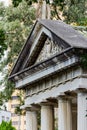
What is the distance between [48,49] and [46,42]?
1.83 ft

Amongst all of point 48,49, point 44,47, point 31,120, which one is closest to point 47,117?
point 31,120

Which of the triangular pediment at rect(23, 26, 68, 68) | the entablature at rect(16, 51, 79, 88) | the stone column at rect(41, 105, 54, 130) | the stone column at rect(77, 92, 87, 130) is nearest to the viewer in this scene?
the stone column at rect(77, 92, 87, 130)

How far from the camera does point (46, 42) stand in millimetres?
41969

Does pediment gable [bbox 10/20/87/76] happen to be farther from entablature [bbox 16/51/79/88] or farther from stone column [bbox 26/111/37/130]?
stone column [bbox 26/111/37/130]

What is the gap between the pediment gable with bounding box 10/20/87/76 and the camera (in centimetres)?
3828

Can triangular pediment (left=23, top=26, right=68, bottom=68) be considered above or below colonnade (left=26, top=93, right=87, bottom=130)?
above

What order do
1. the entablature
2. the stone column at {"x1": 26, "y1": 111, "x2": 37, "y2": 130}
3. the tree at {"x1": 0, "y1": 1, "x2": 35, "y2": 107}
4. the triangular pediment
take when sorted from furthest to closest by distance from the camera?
the tree at {"x1": 0, "y1": 1, "x2": 35, "y2": 107}
the stone column at {"x1": 26, "y1": 111, "x2": 37, "y2": 130}
the triangular pediment
the entablature

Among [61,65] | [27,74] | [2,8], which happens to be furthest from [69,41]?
[2,8]

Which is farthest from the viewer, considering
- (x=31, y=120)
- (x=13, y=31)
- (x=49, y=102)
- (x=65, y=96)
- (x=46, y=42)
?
(x=13, y=31)

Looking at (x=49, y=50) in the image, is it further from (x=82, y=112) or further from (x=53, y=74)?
(x=82, y=112)

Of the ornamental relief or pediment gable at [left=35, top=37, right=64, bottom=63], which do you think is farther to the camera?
the ornamental relief

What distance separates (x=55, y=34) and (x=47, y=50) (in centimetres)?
283

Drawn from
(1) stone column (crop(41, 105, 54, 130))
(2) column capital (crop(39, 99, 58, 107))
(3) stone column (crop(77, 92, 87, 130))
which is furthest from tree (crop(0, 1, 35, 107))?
(3) stone column (crop(77, 92, 87, 130))

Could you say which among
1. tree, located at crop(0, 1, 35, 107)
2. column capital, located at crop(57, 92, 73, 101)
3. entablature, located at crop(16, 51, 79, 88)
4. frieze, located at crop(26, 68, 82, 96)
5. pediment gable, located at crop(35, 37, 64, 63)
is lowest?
column capital, located at crop(57, 92, 73, 101)
